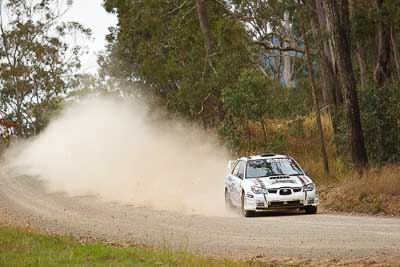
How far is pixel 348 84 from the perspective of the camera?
24484mm

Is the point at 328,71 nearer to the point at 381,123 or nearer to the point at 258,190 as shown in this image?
the point at 381,123

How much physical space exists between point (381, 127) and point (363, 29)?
6042 mm

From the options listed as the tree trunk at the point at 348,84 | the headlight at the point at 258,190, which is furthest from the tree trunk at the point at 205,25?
the headlight at the point at 258,190

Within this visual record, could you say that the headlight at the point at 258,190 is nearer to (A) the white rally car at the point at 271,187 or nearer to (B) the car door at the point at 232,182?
(A) the white rally car at the point at 271,187

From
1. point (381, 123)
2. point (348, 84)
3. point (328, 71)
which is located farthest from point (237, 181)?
point (328, 71)

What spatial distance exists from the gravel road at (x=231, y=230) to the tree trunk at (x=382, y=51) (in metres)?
10.9

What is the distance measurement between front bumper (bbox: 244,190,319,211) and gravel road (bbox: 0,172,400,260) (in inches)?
11.1

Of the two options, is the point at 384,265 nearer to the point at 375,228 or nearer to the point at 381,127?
the point at 375,228

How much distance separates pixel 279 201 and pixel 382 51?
12.6 metres

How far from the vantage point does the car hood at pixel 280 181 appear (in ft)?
64.1

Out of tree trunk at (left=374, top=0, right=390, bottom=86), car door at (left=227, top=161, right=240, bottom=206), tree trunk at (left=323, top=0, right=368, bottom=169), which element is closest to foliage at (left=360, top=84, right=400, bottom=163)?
tree trunk at (left=323, top=0, right=368, bottom=169)

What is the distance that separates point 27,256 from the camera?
12.4 metres

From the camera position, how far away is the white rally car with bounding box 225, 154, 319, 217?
19359 mm

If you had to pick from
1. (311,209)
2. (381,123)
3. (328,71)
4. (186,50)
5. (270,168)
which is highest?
(186,50)
